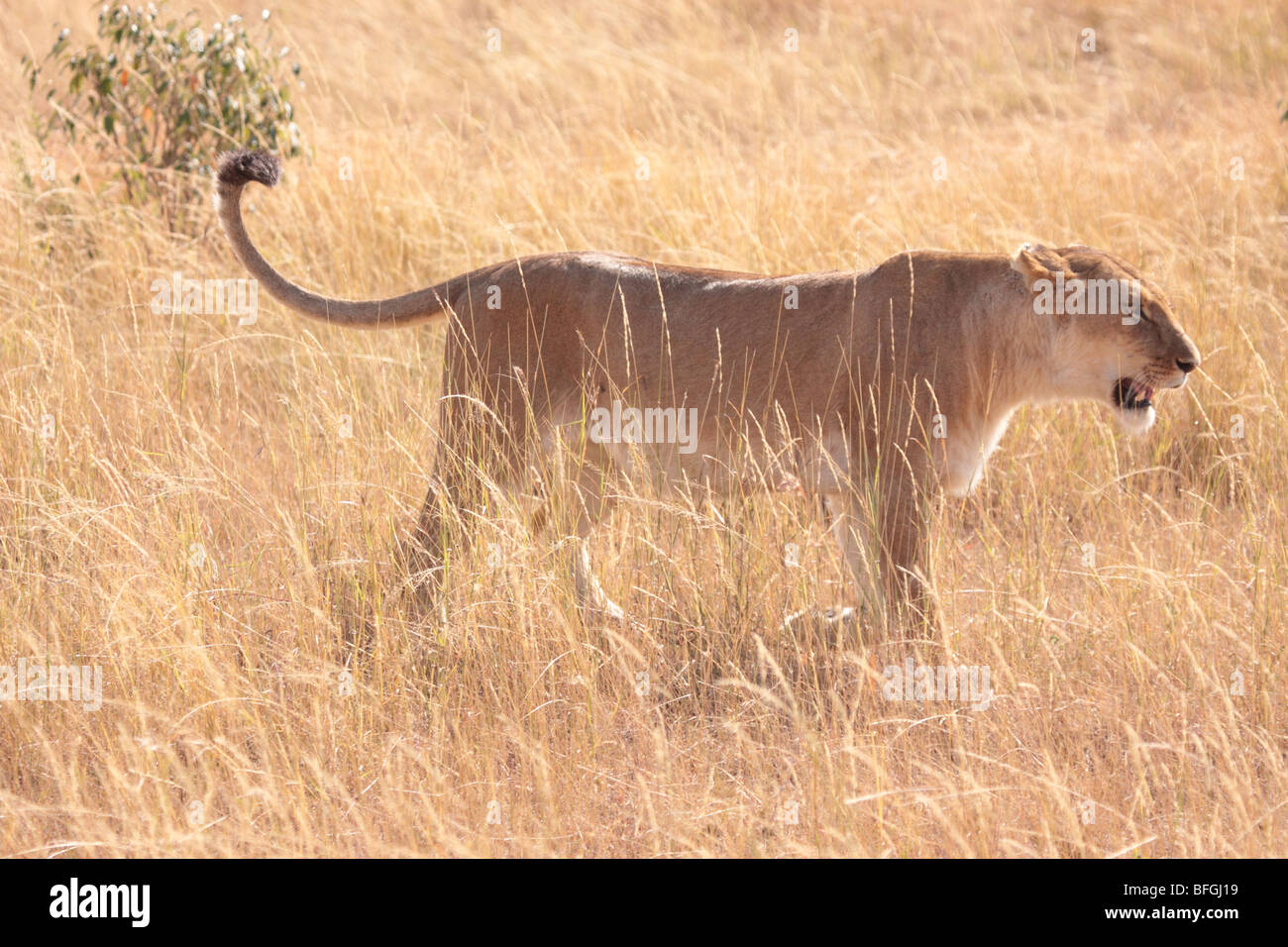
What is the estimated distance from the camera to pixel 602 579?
13.8ft

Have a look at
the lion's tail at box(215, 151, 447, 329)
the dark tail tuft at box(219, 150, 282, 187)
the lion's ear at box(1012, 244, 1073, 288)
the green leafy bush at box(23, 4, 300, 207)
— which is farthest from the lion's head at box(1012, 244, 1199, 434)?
the green leafy bush at box(23, 4, 300, 207)

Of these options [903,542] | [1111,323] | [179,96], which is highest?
[179,96]

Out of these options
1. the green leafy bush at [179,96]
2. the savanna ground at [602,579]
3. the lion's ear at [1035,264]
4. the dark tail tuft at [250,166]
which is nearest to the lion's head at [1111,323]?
the lion's ear at [1035,264]

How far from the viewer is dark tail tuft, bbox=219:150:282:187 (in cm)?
430

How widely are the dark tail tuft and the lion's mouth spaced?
2.62m

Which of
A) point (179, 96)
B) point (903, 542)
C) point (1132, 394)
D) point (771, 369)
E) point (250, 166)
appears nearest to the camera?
point (903, 542)

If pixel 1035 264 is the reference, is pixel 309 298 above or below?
above

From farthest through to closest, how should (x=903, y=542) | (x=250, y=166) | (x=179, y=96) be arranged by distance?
1. (x=179, y=96)
2. (x=250, y=166)
3. (x=903, y=542)

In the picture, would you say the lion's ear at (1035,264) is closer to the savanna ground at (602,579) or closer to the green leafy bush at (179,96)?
the savanna ground at (602,579)

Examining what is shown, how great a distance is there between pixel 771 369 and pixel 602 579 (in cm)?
81

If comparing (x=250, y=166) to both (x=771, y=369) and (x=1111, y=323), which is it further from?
(x=1111, y=323)

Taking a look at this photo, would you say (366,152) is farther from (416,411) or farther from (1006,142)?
(1006,142)

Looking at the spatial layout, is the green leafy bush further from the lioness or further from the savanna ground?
the lioness

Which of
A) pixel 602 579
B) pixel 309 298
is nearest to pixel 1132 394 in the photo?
pixel 602 579
